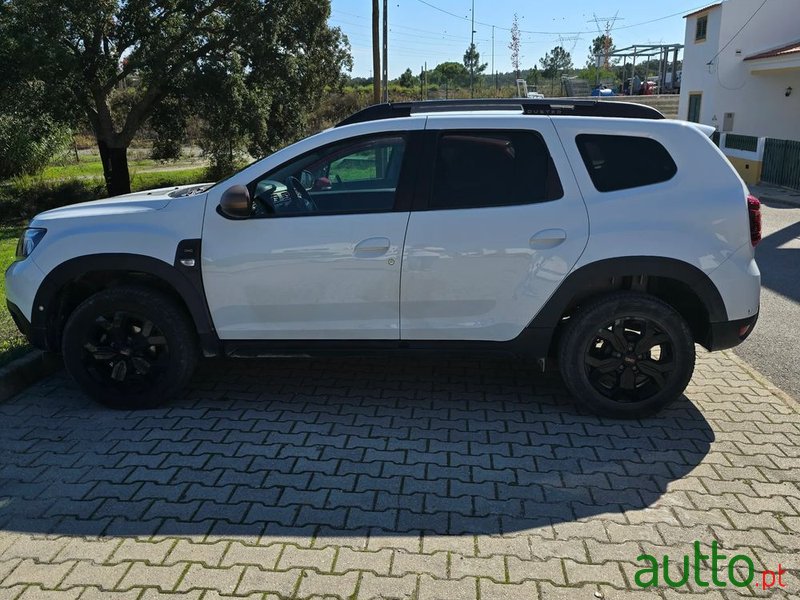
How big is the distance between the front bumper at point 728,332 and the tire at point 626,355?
147 mm

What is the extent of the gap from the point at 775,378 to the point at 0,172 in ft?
59.5

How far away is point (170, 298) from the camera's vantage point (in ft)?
14.3

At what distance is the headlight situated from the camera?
14.4 ft

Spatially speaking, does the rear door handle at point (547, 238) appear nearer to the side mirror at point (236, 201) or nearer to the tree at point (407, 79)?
the side mirror at point (236, 201)

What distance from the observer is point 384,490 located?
3.47 metres

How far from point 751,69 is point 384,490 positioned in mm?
24988

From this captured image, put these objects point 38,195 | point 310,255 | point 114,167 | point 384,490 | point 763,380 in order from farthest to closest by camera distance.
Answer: point 38,195 < point 114,167 < point 763,380 < point 310,255 < point 384,490

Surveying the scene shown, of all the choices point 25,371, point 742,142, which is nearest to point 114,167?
point 25,371

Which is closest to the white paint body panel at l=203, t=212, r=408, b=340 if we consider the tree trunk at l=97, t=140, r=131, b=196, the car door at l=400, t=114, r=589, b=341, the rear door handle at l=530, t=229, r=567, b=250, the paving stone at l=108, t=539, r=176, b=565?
the car door at l=400, t=114, r=589, b=341

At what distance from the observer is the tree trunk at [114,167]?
16312 mm

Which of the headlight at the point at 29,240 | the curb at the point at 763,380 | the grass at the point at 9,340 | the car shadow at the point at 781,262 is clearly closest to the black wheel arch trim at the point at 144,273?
the headlight at the point at 29,240

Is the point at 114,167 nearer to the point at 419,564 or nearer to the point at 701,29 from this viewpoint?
the point at 419,564

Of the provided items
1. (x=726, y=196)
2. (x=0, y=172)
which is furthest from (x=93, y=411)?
(x=0, y=172)

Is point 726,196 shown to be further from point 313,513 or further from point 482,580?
point 313,513
